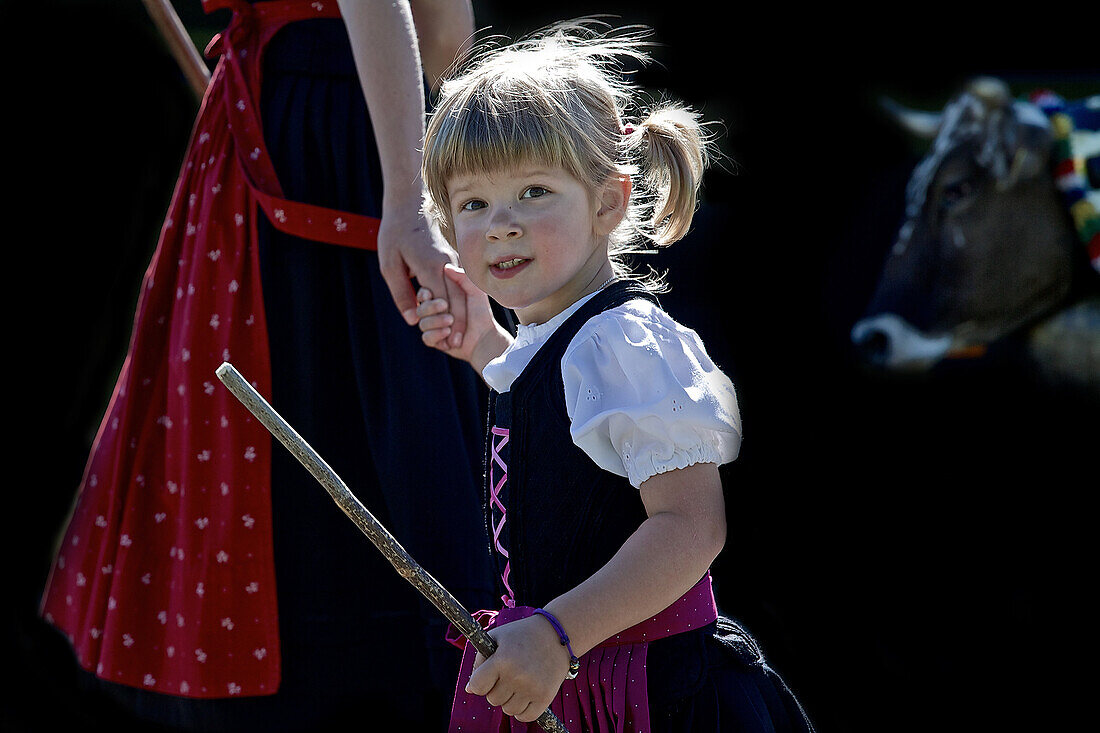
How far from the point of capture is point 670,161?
3.97 feet

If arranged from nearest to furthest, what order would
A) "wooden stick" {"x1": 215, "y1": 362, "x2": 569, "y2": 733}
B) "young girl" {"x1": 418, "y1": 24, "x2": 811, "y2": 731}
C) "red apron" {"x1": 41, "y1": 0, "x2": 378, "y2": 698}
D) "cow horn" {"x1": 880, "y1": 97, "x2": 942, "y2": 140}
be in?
1. "wooden stick" {"x1": 215, "y1": 362, "x2": 569, "y2": 733}
2. "young girl" {"x1": 418, "y1": 24, "x2": 811, "y2": 731}
3. "red apron" {"x1": 41, "y1": 0, "x2": 378, "y2": 698}
4. "cow horn" {"x1": 880, "y1": 97, "x2": 942, "y2": 140}

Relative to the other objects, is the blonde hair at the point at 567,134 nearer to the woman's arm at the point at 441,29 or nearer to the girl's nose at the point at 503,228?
the girl's nose at the point at 503,228

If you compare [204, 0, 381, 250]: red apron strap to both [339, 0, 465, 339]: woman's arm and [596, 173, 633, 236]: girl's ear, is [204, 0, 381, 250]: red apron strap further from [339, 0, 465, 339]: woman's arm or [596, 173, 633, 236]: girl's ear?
[596, 173, 633, 236]: girl's ear

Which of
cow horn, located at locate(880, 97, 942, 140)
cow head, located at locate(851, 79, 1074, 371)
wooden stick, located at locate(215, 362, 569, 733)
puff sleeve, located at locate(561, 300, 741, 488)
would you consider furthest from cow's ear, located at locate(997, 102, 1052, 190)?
wooden stick, located at locate(215, 362, 569, 733)

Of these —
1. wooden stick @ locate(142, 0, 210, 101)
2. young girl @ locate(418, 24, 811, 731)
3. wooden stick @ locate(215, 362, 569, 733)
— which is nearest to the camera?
wooden stick @ locate(215, 362, 569, 733)

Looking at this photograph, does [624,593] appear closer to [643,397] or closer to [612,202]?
[643,397]

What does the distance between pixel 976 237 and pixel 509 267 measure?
53.2 inches

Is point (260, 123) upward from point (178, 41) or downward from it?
downward

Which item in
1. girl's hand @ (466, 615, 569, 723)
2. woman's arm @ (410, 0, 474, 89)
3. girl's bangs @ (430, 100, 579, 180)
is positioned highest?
woman's arm @ (410, 0, 474, 89)

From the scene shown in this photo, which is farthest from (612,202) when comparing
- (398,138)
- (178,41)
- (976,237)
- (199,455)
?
(976,237)

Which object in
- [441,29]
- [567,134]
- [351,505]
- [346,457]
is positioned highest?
[441,29]

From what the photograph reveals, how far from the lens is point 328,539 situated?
159 cm

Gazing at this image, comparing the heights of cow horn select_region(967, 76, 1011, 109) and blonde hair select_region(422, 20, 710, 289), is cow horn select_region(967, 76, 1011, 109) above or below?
below

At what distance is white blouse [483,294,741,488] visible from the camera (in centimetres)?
102
